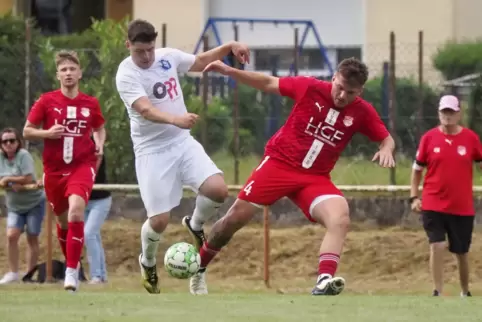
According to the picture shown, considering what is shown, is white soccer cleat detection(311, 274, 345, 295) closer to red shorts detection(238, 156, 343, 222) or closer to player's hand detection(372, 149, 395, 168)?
red shorts detection(238, 156, 343, 222)

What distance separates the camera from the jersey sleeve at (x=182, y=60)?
1263cm

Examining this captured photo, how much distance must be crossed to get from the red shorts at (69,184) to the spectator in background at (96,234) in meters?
2.08

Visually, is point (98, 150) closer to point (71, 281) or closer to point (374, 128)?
point (71, 281)

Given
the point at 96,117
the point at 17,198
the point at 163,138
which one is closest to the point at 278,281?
the point at 17,198

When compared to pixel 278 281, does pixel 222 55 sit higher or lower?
higher

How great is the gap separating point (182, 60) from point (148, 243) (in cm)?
161

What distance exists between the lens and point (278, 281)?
18.2m

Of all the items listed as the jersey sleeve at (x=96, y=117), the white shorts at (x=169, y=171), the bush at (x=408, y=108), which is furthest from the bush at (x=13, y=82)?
the white shorts at (x=169, y=171)

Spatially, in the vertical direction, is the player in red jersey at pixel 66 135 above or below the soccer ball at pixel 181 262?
above

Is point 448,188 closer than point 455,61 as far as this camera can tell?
Yes

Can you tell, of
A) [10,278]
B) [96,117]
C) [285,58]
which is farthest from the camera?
[285,58]

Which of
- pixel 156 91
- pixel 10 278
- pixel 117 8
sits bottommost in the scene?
pixel 10 278

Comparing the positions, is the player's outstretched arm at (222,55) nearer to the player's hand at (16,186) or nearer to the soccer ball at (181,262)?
the soccer ball at (181,262)

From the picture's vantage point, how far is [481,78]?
2025 cm
